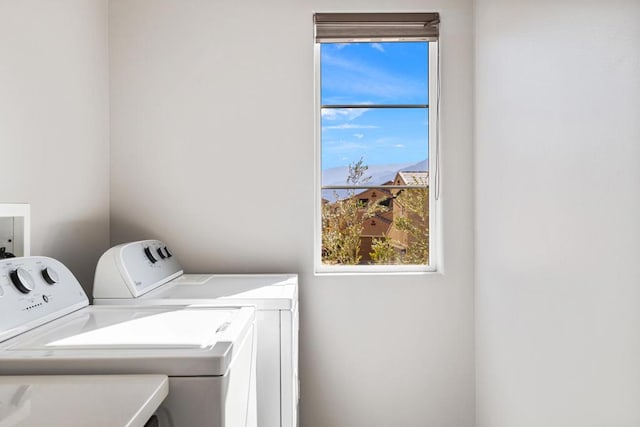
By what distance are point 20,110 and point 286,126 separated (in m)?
1.09

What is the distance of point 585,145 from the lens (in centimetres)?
137

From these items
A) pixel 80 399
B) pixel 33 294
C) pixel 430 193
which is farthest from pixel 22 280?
pixel 430 193

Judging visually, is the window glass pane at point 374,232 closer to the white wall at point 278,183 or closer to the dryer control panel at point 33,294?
the white wall at point 278,183

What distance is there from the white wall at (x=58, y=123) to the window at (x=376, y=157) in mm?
1037

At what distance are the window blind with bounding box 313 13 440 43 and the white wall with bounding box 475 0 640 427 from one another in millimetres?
252

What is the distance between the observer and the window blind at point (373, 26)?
224 cm

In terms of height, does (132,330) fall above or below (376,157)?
below

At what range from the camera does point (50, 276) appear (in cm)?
140

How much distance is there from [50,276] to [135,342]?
51 centimetres

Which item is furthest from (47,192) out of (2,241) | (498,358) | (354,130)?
(498,358)

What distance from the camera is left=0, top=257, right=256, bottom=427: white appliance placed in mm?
982

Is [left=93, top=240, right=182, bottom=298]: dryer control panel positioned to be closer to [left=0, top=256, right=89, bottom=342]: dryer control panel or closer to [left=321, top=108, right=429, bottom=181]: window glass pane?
[left=0, top=256, right=89, bottom=342]: dryer control panel

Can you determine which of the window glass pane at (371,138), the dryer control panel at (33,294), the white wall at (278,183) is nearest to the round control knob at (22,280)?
the dryer control panel at (33,294)

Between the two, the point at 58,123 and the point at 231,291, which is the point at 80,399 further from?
the point at 58,123
